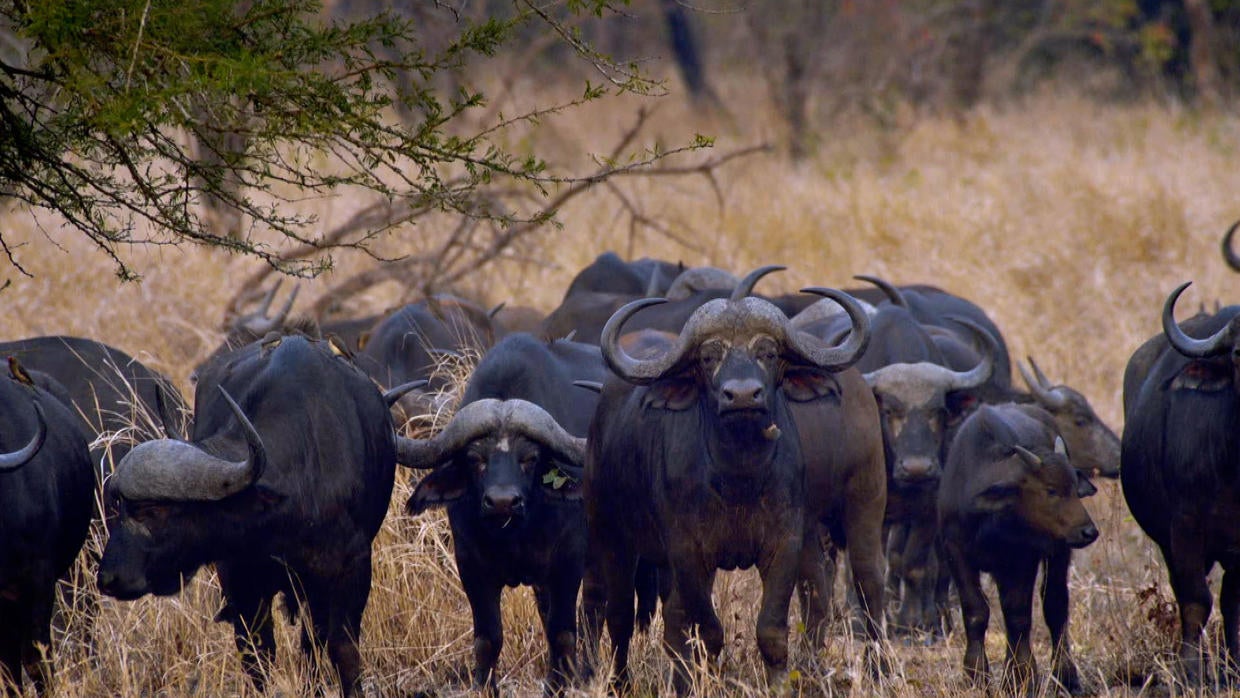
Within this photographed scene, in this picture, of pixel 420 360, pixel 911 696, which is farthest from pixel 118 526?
pixel 420 360

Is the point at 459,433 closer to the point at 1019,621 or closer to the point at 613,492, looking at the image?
the point at 613,492

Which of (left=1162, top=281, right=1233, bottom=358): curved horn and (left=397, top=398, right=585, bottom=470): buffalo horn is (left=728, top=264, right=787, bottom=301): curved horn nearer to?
(left=397, top=398, right=585, bottom=470): buffalo horn

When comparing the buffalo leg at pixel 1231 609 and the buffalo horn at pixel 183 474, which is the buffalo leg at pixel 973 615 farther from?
the buffalo horn at pixel 183 474

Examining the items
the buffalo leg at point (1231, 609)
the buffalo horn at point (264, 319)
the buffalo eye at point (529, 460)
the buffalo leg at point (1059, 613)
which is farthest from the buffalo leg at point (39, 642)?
the buffalo leg at point (1231, 609)

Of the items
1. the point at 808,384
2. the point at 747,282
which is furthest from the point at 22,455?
the point at 808,384

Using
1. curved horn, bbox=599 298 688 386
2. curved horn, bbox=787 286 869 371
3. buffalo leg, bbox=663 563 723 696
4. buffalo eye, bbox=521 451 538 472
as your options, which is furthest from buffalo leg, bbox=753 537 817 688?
buffalo eye, bbox=521 451 538 472

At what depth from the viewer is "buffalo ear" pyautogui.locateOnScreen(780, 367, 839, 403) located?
590 centimetres

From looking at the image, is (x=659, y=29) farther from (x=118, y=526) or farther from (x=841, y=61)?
(x=118, y=526)

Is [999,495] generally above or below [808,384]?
below

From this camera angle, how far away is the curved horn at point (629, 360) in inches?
227

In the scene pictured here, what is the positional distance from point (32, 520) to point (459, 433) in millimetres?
1586

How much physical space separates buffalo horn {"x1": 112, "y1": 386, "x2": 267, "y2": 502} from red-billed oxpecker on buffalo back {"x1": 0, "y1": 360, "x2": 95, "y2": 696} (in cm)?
33

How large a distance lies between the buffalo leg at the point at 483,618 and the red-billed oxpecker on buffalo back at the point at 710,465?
0.45 metres

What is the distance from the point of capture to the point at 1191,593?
20.2ft
